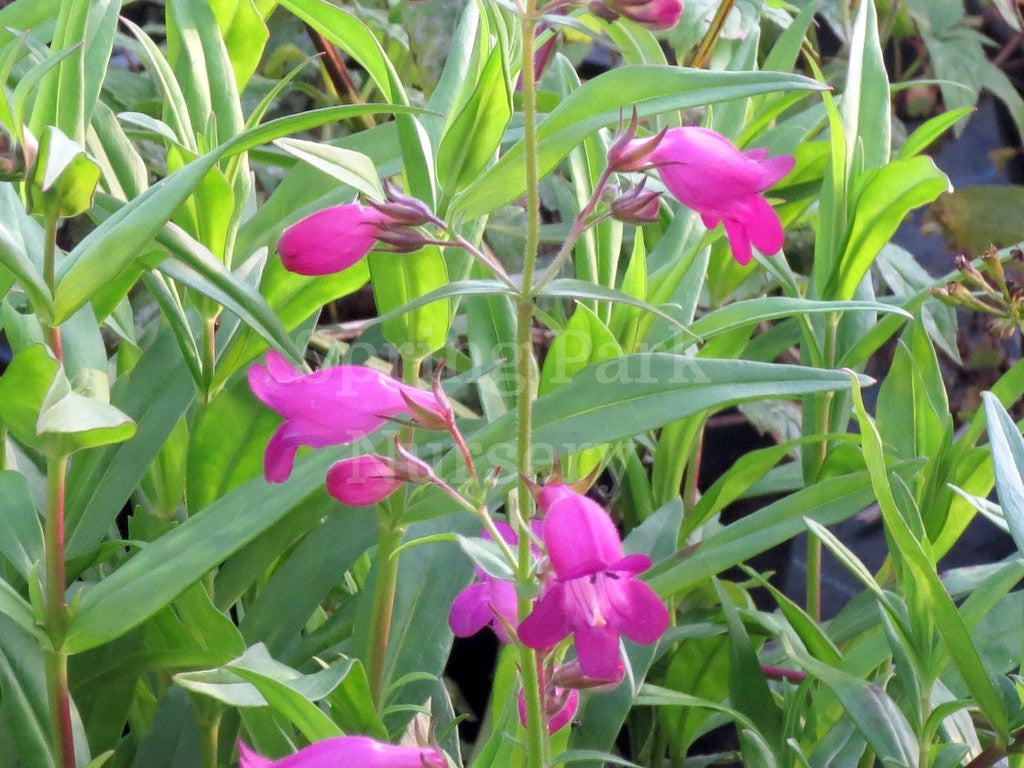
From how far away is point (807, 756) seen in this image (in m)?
0.65

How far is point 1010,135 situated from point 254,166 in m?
1.13

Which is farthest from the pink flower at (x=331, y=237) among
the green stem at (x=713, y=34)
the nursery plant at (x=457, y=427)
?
the green stem at (x=713, y=34)

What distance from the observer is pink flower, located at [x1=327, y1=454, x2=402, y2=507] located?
A: 16.9 inches

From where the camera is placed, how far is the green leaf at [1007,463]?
1.55 ft

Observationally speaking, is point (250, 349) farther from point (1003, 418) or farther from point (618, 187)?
point (1003, 418)

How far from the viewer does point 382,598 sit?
0.56 metres

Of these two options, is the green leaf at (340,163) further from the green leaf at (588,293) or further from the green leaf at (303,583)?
the green leaf at (303,583)

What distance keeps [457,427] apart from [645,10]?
23 cm

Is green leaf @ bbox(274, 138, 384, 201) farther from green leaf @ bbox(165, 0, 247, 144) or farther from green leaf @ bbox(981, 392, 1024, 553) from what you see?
green leaf @ bbox(981, 392, 1024, 553)

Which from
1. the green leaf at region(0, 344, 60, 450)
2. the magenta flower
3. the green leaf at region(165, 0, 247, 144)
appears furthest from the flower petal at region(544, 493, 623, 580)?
the green leaf at region(165, 0, 247, 144)

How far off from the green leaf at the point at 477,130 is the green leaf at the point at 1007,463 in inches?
10.5

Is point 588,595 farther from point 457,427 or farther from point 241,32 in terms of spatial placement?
point 241,32

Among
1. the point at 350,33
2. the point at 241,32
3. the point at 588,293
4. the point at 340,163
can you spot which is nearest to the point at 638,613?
the point at 588,293

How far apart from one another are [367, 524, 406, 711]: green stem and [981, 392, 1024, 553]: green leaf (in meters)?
0.29
